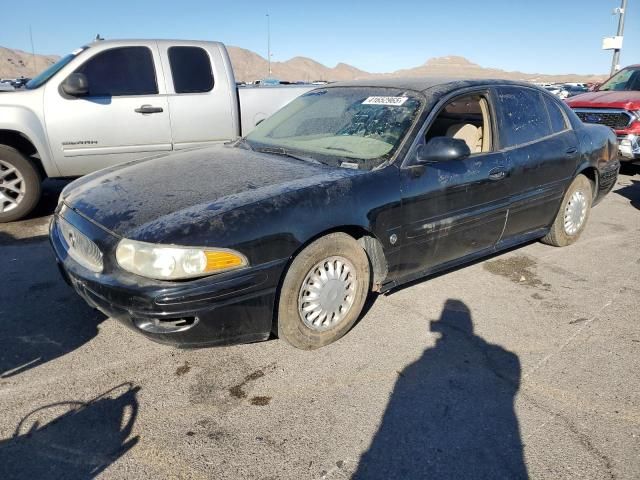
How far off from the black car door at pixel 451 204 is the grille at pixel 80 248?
1.86 metres

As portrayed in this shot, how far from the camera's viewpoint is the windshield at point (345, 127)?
3371 millimetres

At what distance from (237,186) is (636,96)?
322 inches

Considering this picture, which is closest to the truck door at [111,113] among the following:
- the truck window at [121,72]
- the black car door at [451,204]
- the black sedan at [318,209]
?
the truck window at [121,72]

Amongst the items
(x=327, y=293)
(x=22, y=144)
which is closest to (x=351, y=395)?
(x=327, y=293)

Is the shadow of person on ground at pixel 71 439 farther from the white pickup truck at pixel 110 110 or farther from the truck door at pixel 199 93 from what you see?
the truck door at pixel 199 93

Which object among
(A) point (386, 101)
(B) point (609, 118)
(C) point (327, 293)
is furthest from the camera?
(B) point (609, 118)

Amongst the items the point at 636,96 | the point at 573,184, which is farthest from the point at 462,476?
the point at 636,96

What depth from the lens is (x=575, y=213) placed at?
4926mm

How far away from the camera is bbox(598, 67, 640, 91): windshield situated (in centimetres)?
938

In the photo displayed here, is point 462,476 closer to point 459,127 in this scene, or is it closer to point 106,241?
point 106,241

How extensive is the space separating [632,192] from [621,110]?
145 cm

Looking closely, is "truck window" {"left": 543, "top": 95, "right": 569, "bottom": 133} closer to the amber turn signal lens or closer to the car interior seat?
the car interior seat

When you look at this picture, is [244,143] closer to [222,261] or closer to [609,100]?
[222,261]

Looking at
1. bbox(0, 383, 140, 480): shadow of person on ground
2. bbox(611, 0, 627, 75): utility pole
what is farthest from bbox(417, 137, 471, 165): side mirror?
bbox(611, 0, 627, 75): utility pole
